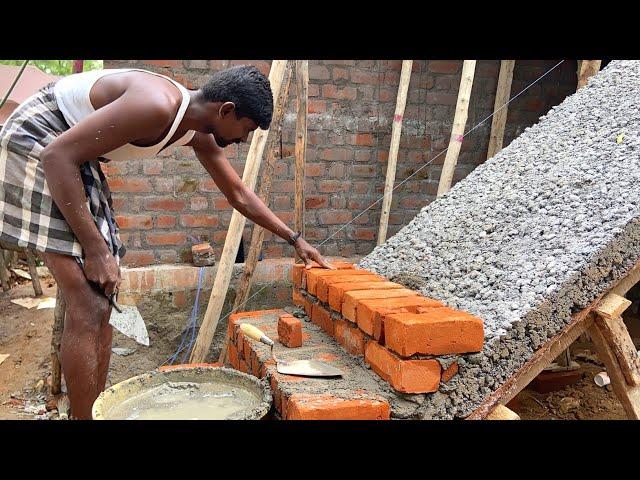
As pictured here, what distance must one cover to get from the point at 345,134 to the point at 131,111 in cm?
269

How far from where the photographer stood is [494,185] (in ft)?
10.2

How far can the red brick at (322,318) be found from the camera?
2507 mm

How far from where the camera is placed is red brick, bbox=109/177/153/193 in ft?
12.6

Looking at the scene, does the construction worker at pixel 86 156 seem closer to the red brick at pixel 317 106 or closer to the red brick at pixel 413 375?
the red brick at pixel 413 375

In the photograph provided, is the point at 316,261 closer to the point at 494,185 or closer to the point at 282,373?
the point at 282,373

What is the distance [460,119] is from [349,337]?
2.29 meters

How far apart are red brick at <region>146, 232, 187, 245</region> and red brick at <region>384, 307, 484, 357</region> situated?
98.3 inches

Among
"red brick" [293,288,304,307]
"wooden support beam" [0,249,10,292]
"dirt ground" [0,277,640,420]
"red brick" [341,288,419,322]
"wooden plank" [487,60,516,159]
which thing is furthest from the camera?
"wooden support beam" [0,249,10,292]

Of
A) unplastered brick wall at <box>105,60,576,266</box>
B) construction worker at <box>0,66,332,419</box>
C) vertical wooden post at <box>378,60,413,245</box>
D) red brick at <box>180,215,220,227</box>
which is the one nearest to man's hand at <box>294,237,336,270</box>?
construction worker at <box>0,66,332,419</box>

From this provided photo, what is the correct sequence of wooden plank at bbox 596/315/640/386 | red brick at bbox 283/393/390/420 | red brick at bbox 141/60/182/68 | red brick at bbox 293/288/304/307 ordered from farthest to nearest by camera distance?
red brick at bbox 141/60/182/68 → red brick at bbox 293/288/304/307 → wooden plank at bbox 596/315/640/386 → red brick at bbox 283/393/390/420

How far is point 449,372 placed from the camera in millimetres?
1852

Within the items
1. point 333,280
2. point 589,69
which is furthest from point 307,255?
point 589,69

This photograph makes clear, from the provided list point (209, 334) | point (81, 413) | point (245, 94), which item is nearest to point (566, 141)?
point (245, 94)

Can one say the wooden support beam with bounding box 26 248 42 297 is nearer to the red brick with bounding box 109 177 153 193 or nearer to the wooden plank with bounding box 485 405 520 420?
the red brick with bounding box 109 177 153 193
